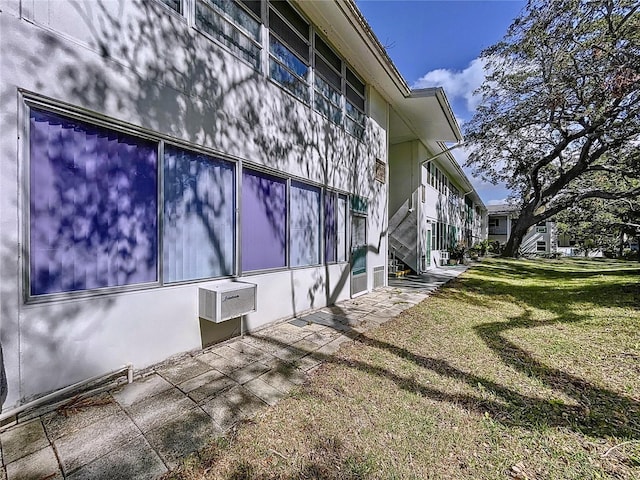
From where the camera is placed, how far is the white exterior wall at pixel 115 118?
7.58ft

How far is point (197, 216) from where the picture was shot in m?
3.74

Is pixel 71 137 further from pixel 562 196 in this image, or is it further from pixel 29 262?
pixel 562 196

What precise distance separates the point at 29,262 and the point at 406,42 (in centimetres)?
928

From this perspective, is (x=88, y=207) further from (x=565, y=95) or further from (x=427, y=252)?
(x=427, y=252)

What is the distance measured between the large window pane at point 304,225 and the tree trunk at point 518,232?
62.7 feet

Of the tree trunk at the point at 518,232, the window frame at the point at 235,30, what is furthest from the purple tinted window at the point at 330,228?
the tree trunk at the point at 518,232

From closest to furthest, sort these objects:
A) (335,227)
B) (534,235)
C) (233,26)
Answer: (233,26) → (335,227) → (534,235)

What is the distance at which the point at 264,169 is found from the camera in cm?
468

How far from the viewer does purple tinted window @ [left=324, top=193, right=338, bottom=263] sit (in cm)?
624

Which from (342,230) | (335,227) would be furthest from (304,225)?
(342,230)

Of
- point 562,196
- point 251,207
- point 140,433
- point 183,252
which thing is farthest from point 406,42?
point 562,196

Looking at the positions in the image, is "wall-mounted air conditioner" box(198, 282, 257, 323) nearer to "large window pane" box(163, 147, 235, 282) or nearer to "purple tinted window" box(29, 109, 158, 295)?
"large window pane" box(163, 147, 235, 282)

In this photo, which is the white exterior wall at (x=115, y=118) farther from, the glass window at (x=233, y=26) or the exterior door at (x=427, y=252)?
the exterior door at (x=427, y=252)

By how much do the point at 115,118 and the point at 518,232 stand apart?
23.8m
